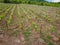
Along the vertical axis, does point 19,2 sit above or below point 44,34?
below

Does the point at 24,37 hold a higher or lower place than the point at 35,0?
higher

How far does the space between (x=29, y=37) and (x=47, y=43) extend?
0.49 meters

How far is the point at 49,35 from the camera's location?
4.04m

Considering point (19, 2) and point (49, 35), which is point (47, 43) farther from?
point (19, 2)

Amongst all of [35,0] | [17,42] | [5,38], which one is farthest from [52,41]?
[35,0]

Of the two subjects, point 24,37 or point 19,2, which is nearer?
point 24,37

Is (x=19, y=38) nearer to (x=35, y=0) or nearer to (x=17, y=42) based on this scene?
(x=17, y=42)

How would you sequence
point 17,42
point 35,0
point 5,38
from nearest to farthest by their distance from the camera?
point 17,42, point 5,38, point 35,0

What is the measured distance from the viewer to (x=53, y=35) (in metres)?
4.07

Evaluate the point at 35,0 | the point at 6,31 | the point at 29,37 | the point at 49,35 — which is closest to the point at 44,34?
the point at 49,35

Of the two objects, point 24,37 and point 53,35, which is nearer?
point 24,37

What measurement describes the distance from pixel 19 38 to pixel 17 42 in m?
0.28

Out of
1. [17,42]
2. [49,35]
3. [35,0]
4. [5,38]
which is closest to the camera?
[17,42]

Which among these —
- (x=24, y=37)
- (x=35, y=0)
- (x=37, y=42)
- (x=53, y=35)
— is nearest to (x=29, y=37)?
(x=24, y=37)
